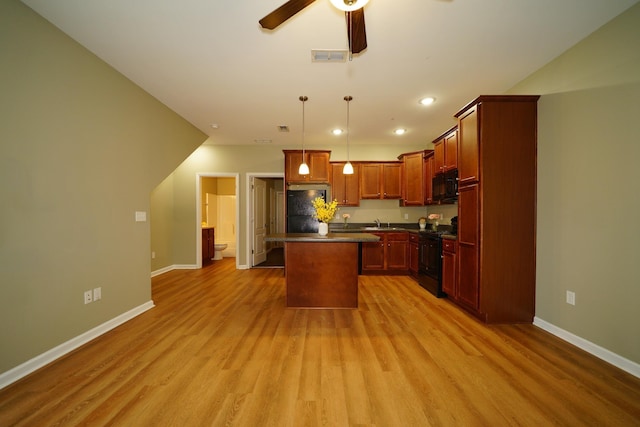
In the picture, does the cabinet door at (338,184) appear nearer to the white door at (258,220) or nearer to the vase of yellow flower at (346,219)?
the vase of yellow flower at (346,219)

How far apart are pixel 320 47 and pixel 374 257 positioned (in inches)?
150

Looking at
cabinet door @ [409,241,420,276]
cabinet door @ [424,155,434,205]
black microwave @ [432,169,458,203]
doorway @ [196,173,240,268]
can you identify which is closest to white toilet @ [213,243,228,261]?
doorway @ [196,173,240,268]

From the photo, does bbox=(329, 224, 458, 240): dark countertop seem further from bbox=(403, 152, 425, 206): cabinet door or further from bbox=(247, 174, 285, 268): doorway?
bbox=(247, 174, 285, 268): doorway

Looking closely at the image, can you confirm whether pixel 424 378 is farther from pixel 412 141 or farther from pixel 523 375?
pixel 412 141

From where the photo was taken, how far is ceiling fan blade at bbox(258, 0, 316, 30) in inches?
59.4

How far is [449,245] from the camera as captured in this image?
3463 millimetres

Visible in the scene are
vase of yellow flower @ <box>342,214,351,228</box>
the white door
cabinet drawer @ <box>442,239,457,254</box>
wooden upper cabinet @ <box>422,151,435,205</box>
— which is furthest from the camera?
the white door

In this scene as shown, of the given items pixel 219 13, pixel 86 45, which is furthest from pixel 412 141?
pixel 86 45

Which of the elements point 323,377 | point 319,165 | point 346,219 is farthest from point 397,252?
point 323,377

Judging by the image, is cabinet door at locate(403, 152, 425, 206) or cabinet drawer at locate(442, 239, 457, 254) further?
cabinet door at locate(403, 152, 425, 206)

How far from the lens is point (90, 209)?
2471 mm

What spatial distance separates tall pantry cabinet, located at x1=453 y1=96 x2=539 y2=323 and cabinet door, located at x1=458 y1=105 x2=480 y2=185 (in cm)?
6

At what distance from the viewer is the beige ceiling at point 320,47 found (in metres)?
1.95

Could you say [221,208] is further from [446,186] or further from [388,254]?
[446,186]
